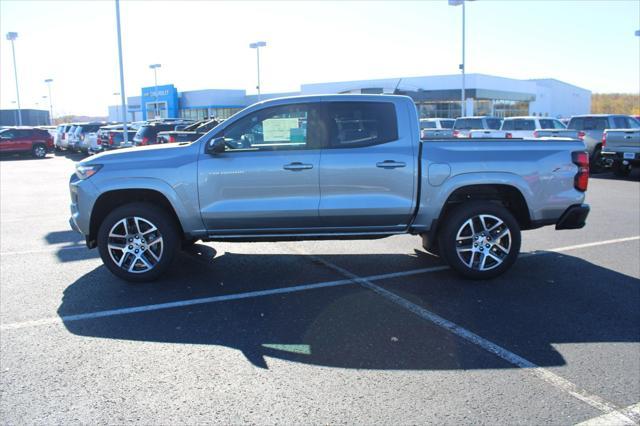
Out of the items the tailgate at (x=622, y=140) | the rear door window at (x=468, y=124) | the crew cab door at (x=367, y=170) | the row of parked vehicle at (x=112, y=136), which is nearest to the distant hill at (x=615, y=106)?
the rear door window at (x=468, y=124)

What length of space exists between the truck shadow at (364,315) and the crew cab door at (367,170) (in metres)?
0.74

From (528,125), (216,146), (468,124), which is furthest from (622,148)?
(216,146)

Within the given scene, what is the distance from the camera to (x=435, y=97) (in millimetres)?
54156

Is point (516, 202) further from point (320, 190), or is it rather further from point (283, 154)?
point (283, 154)

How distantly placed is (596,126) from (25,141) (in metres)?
29.6

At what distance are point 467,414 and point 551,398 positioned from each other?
2.07ft

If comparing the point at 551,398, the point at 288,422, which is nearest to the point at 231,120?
the point at 288,422

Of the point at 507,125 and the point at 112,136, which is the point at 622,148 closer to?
the point at 507,125

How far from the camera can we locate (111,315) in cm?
505

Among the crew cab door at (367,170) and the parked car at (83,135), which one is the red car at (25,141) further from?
the crew cab door at (367,170)

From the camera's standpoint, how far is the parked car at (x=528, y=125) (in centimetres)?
2202

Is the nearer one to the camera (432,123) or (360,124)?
(360,124)

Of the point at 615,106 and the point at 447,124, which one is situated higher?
the point at 615,106

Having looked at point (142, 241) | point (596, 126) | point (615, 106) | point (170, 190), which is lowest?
point (142, 241)
